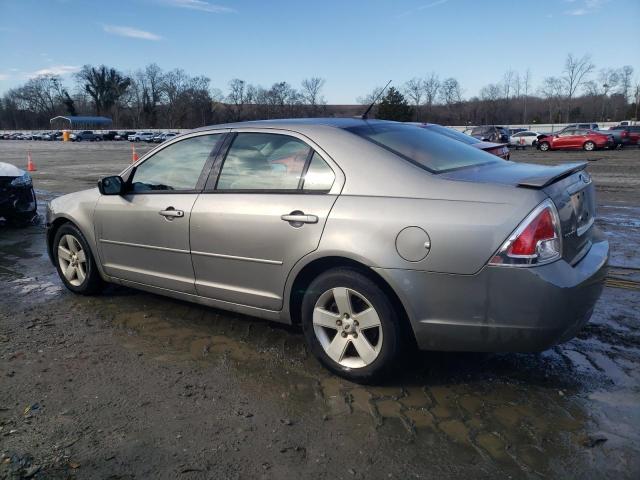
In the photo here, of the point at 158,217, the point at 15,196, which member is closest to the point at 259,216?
→ the point at 158,217

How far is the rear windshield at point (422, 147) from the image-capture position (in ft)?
11.0

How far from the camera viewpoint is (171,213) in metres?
3.98

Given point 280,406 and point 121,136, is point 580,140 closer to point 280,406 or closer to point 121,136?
point 280,406

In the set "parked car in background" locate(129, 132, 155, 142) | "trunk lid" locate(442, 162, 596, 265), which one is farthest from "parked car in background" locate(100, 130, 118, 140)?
"trunk lid" locate(442, 162, 596, 265)

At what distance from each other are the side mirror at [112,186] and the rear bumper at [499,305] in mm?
2543

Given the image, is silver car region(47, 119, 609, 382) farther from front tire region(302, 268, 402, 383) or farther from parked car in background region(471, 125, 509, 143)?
parked car in background region(471, 125, 509, 143)

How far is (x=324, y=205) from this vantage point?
10.6 ft

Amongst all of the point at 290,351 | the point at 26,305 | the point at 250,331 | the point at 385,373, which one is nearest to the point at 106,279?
the point at 26,305

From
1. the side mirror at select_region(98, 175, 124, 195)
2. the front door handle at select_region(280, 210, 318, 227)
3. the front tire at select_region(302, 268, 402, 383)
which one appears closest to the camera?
the front tire at select_region(302, 268, 402, 383)

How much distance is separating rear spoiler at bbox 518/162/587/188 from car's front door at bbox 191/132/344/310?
108 cm

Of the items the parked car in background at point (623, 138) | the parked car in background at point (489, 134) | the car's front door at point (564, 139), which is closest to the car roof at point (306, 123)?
the parked car in background at point (489, 134)

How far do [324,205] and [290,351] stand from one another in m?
1.17

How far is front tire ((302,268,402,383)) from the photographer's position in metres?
3.04

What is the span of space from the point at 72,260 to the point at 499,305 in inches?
157
